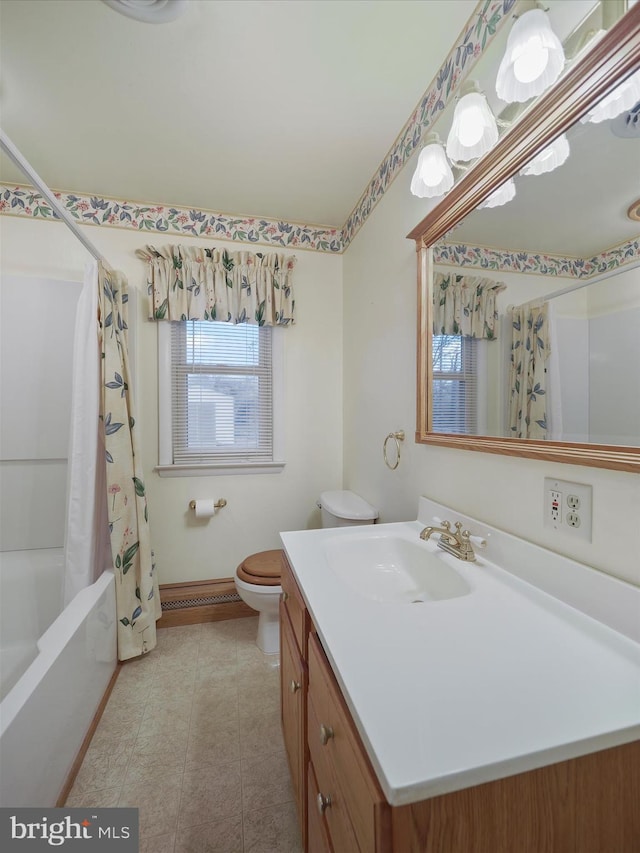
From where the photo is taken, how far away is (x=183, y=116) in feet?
4.85

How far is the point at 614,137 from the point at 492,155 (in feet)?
1.08

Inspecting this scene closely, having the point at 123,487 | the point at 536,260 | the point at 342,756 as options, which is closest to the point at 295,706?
the point at 342,756

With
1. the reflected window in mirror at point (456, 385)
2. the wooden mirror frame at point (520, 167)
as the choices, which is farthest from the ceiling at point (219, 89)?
the reflected window in mirror at point (456, 385)

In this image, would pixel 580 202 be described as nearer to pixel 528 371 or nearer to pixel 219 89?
pixel 528 371

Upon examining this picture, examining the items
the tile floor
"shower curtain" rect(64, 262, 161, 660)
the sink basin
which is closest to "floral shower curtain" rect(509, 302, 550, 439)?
the sink basin

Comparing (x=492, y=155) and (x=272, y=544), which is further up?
(x=492, y=155)

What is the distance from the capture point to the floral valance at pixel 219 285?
2.06m

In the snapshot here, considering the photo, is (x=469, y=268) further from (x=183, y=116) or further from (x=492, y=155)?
(x=183, y=116)

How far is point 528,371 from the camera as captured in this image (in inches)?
36.4

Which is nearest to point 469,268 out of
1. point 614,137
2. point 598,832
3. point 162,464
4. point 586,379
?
point 614,137

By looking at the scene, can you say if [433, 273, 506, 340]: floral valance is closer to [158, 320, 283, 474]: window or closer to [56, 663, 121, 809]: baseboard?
[158, 320, 283, 474]: window

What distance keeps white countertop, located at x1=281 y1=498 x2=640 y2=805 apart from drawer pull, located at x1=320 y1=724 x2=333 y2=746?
0.15 metres

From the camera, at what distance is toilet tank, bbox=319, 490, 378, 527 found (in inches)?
69.1

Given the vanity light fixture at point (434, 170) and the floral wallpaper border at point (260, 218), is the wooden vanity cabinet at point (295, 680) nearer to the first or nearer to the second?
the vanity light fixture at point (434, 170)
